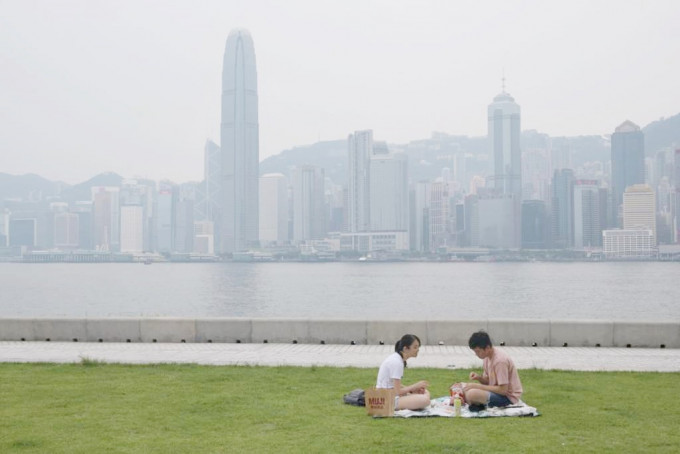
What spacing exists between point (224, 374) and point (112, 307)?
58640 mm

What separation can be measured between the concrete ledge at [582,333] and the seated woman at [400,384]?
730cm

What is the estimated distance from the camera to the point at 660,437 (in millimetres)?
7910

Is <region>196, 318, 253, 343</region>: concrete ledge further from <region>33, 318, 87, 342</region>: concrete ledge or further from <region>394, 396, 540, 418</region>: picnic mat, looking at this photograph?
<region>394, 396, 540, 418</region>: picnic mat

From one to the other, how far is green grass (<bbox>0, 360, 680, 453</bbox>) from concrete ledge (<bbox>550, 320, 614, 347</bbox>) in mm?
3887

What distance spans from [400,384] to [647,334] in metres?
8.28

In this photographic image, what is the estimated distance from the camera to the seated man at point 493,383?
924cm

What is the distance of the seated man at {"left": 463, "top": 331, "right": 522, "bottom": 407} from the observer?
9242 millimetres

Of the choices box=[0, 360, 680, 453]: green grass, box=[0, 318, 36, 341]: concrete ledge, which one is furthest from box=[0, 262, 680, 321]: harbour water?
box=[0, 360, 680, 453]: green grass

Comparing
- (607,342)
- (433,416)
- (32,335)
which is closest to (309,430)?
(433,416)

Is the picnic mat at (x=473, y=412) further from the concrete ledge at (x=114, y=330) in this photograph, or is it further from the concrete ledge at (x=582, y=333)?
the concrete ledge at (x=114, y=330)

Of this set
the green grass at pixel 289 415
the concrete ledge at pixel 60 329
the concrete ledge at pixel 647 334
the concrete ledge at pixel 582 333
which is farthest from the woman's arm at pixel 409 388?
→ the concrete ledge at pixel 60 329

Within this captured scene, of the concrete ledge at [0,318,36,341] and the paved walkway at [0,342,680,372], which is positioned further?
the concrete ledge at [0,318,36,341]

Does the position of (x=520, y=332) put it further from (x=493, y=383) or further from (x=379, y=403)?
(x=379, y=403)

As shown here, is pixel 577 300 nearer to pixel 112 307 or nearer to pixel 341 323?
pixel 112 307
